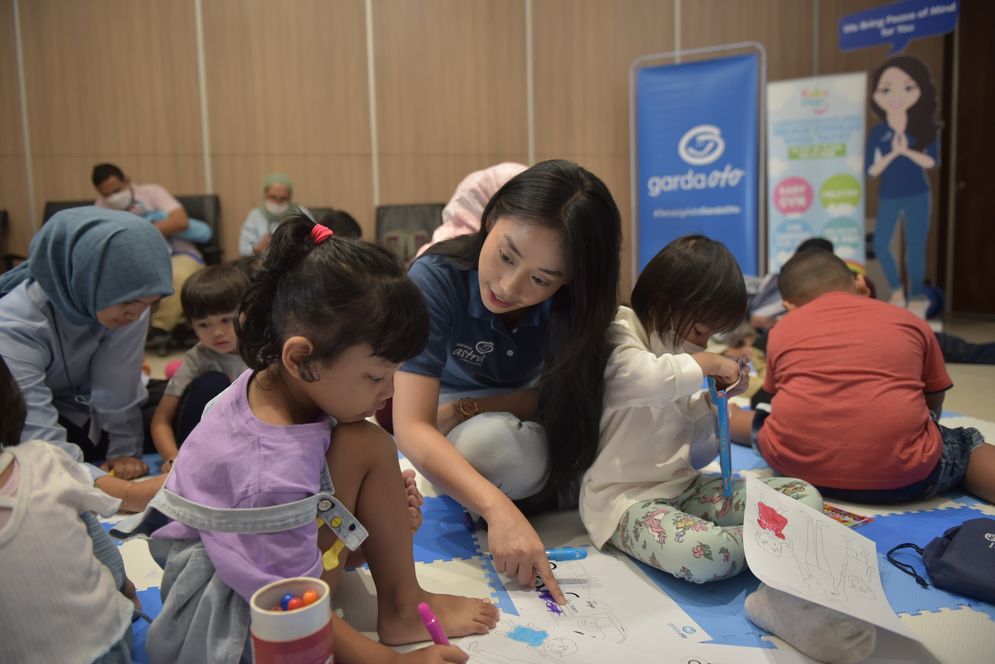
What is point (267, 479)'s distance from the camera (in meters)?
0.97

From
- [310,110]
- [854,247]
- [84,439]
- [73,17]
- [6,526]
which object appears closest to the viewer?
[6,526]

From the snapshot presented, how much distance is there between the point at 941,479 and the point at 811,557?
2.22 ft

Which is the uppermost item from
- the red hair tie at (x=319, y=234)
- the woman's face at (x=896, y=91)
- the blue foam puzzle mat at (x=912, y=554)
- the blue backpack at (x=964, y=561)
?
Answer: the woman's face at (x=896, y=91)

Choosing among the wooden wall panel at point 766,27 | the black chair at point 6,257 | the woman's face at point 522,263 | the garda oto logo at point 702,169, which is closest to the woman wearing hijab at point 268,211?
the black chair at point 6,257

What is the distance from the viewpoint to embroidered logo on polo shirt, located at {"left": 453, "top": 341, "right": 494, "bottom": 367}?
1.60 meters

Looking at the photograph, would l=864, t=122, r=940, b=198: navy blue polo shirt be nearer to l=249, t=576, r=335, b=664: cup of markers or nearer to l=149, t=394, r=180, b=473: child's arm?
l=149, t=394, r=180, b=473: child's arm

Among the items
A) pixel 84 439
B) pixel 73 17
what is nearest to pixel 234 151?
pixel 73 17

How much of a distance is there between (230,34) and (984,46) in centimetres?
473

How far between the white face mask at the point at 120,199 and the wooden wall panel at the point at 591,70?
8.62 feet

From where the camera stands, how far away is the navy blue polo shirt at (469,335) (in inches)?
59.2

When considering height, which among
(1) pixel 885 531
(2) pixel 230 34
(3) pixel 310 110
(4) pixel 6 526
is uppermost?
(2) pixel 230 34

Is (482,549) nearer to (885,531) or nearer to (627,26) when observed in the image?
(885,531)

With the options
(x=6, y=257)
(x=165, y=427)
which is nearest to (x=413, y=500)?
(x=165, y=427)

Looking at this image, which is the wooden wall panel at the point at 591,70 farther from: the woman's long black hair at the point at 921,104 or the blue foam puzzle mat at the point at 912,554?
the blue foam puzzle mat at the point at 912,554
